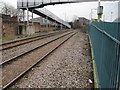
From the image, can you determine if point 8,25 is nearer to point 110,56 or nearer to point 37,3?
point 37,3

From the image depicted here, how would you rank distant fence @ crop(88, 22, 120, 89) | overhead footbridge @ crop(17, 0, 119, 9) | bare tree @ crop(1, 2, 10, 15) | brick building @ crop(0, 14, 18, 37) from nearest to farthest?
distant fence @ crop(88, 22, 120, 89) → brick building @ crop(0, 14, 18, 37) → overhead footbridge @ crop(17, 0, 119, 9) → bare tree @ crop(1, 2, 10, 15)

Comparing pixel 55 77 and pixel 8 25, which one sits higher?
pixel 8 25

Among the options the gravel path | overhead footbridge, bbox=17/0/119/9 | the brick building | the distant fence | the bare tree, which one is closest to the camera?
the distant fence

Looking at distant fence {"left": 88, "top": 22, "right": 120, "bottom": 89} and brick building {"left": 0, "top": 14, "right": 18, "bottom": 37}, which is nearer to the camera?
distant fence {"left": 88, "top": 22, "right": 120, "bottom": 89}

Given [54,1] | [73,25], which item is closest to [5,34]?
[54,1]

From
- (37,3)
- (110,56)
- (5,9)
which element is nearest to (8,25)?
(37,3)

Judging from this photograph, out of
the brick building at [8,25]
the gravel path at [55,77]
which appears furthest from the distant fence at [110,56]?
the brick building at [8,25]

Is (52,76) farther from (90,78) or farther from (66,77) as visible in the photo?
(90,78)

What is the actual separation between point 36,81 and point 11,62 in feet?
8.65

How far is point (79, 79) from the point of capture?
480cm

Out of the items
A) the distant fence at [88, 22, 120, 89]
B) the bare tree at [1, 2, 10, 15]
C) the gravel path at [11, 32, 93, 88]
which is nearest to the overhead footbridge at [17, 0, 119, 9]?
the bare tree at [1, 2, 10, 15]

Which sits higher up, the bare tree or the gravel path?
the bare tree

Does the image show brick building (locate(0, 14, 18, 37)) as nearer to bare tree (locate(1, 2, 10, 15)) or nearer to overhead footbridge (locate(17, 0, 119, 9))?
overhead footbridge (locate(17, 0, 119, 9))

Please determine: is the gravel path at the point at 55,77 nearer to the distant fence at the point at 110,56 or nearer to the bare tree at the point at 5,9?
the distant fence at the point at 110,56
